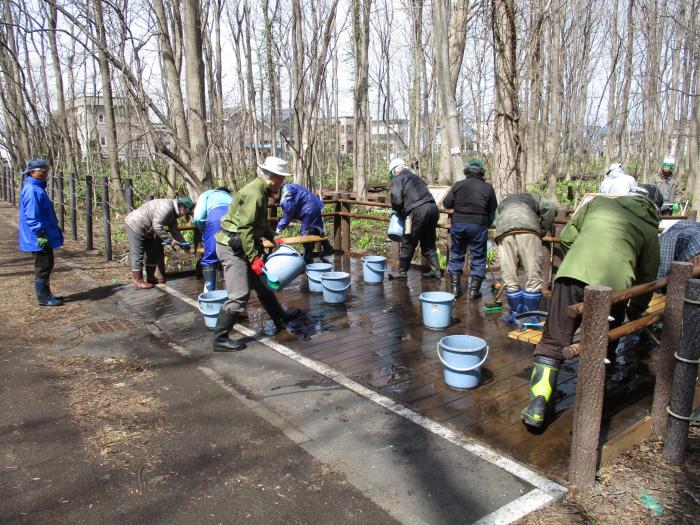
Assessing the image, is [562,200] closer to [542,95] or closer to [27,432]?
[542,95]

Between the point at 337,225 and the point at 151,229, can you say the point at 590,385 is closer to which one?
the point at 151,229

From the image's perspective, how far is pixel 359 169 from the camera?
17422 millimetres

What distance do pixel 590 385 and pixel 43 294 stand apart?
20.5 feet

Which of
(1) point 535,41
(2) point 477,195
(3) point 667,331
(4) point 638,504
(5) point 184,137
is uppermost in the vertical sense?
(1) point 535,41

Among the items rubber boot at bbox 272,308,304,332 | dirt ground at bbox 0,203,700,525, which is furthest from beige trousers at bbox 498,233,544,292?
rubber boot at bbox 272,308,304,332

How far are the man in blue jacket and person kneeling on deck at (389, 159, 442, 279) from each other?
14.0ft

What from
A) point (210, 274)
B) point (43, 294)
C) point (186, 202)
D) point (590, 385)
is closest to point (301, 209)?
point (186, 202)

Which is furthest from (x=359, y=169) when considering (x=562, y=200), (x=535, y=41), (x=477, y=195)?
(x=477, y=195)

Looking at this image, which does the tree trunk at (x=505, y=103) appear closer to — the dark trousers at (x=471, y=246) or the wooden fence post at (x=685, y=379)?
the dark trousers at (x=471, y=246)

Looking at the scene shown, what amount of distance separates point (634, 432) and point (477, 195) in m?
3.54

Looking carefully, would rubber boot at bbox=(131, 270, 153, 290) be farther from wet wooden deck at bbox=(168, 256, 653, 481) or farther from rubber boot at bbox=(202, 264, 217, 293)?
rubber boot at bbox=(202, 264, 217, 293)

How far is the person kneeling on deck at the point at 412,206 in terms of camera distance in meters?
7.02

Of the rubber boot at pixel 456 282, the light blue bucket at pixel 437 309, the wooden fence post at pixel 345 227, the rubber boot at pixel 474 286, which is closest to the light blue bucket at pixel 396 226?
the rubber boot at pixel 456 282

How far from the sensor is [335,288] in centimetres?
640
